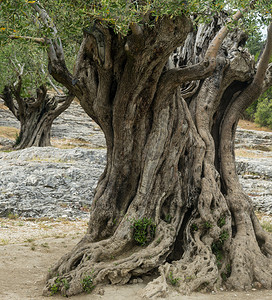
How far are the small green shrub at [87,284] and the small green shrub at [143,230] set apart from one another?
1358mm

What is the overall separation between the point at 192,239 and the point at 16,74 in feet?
73.0

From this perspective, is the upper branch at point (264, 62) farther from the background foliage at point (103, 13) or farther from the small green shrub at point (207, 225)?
the small green shrub at point (207, 225)

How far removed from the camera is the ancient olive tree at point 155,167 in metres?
6.35

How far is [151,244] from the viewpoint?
696 cm

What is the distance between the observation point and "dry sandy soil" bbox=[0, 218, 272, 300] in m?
6.07

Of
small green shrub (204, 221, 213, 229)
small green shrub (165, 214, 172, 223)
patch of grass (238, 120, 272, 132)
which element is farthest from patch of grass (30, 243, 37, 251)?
patch of grass (238, 120, 272, 132)

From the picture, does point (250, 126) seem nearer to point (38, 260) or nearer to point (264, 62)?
point (264, 62)

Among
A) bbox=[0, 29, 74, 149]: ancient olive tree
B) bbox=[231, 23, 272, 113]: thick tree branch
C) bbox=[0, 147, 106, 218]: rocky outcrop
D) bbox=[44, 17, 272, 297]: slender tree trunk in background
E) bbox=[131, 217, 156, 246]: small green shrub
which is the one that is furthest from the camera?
bbox=[0, 29, 74, 149]: ancient olive tree

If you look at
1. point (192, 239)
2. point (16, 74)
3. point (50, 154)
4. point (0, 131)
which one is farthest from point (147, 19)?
point (0, 131)

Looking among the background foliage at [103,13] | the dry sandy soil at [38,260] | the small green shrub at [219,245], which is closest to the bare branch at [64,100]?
the dry sandy soil at [38,260]

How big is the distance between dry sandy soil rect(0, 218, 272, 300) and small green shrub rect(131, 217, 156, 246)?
3.10ft

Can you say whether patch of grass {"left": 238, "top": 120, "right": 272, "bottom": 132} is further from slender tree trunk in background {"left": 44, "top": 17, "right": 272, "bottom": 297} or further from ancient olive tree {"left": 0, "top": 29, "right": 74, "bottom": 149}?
slender tree trunk in background {"left": 44, "top": 17, "right": 272, "bottom": 297}

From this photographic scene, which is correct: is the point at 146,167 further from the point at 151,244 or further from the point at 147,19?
the point at 147,19

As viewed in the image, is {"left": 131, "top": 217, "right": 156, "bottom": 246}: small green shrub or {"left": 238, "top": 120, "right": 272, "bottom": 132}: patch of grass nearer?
{"left": 131, "top": 217, "right": 156, "bottom": 246}: small green shrub
